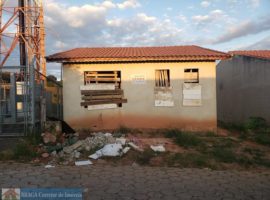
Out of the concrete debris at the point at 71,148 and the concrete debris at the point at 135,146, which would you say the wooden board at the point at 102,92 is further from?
the concrete debris at the point at 135,146

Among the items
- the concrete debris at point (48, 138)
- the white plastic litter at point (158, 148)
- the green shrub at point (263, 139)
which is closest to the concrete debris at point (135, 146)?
the white plastic litter at point (158, 148)

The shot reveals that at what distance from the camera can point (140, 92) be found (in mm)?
14094

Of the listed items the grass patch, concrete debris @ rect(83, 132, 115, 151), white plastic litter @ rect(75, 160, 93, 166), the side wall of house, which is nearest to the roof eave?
the side wall of house

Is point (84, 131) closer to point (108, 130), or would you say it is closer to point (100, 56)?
point (108, 130)

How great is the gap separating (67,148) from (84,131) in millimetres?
3723

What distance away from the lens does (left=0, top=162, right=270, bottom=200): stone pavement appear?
20.3 feet

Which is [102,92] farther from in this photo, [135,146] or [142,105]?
[135,146]

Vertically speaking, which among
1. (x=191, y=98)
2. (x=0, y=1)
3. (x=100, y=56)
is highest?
(x=0, y=1)

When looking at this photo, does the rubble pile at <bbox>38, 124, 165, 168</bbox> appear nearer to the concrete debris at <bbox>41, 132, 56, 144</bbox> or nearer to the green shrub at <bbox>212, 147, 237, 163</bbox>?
the concrete debris at <bbox>41, 132, 56, 144</bbox>

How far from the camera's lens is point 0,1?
2330 cm

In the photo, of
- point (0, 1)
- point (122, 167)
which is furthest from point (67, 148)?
point (0, 1)

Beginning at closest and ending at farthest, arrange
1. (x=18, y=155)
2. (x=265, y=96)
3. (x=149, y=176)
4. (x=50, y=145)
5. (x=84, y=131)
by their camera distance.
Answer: (x=149, y=176), (x=18, y=155), (x=50, y=145), (x=84, y=131), (x=265, y=96)

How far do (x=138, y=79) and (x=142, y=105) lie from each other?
117 cm

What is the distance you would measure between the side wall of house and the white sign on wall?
6cm
